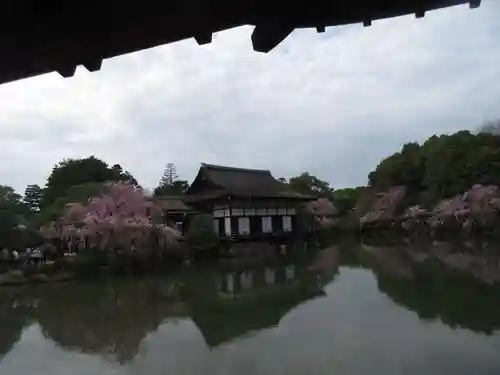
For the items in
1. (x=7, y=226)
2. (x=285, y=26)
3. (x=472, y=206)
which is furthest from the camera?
(x=472, y=206)

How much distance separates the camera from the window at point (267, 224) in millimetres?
19781

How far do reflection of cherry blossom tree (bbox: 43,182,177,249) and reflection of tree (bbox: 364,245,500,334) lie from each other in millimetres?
6650

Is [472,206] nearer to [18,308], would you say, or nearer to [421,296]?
[421,296]

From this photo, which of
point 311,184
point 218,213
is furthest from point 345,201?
point 218,213

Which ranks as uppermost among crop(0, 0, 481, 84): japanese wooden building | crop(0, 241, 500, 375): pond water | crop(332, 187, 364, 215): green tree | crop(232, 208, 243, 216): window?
crop(332, 187, 364, 215): green tree

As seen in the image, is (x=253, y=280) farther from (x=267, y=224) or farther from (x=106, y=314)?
(x=267, y=224)

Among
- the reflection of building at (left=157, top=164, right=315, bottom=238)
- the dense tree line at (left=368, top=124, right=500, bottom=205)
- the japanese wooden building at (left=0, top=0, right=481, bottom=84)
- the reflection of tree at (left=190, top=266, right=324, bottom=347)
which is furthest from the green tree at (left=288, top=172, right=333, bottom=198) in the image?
the japanese wooden building at (left=0, top=0, right=481, bottom=84)

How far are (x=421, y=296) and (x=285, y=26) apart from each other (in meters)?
7.39

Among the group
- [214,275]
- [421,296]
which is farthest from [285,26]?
[214,275]

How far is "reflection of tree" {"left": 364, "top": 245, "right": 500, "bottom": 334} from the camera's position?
618 cm

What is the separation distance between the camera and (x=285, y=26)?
1.45m

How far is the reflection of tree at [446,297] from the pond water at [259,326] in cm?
2

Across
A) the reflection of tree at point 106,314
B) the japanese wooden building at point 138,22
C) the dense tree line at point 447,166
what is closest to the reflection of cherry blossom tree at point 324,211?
the dense tree line at point 447,166

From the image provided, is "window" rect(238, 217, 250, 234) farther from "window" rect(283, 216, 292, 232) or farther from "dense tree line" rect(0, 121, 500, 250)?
"dense tree line" rect(0, 121, 500, 250)
